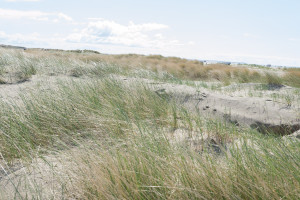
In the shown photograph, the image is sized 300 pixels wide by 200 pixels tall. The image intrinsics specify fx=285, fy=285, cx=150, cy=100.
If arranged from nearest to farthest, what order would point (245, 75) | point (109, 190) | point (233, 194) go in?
point (233, 194)
point (109, 190)
point (245, 75)

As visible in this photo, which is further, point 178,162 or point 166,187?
point 178,162

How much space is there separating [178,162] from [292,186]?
0.65 m

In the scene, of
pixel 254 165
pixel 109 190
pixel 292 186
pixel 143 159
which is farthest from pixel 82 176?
pixel 292 186

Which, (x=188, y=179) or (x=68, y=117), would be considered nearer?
(x=188, y=179)

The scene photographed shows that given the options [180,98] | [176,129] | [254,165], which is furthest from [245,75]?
[254,165]

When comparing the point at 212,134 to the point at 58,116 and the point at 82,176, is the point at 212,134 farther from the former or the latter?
the point at 58,116

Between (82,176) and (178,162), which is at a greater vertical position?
(178,162)

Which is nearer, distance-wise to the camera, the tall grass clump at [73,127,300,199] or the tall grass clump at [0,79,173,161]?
the tall grass clump at [73,127,300,199]

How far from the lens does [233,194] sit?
1.54 metres

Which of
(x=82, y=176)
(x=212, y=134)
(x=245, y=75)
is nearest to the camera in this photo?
(x=82, y=176)

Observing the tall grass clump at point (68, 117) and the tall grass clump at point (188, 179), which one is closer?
the tall grass clump at point (188, 179)

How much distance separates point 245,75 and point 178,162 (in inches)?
418

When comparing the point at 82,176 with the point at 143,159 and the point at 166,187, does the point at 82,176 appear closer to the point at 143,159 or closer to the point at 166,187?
the point at 143,159

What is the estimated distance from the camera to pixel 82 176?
73.3 inches
